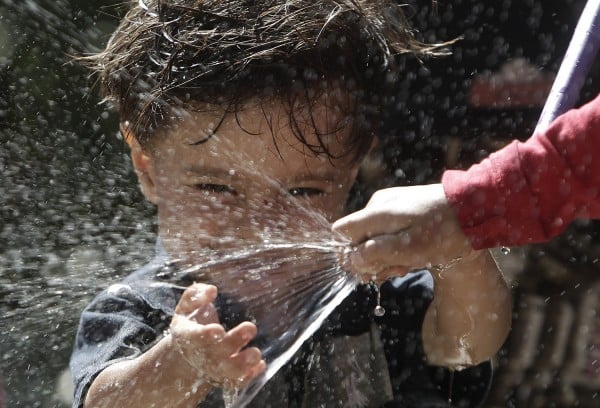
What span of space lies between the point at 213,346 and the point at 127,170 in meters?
0.71

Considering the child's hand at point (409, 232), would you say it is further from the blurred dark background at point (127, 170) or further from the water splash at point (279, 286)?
the blurred dark background at point (127, 170)

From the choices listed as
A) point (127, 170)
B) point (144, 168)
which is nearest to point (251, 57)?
point (144, 168)

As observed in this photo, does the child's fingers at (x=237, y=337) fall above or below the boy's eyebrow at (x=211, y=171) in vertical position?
below

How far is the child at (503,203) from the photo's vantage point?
2.33 ft

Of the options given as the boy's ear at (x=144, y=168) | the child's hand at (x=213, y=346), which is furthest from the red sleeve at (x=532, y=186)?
the boy's ear at (x=144, y=168)

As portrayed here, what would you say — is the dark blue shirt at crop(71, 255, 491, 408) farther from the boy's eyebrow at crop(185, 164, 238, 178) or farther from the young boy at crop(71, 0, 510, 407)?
the boy's eyebrow at crop(185, 164, 238, 178)

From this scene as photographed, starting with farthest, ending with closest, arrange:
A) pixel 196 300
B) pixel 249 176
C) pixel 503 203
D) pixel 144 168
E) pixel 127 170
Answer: pixel 127 170 → pixel 144 168 → pixel 249 176 → pixel 196 300 → pixel 503 203

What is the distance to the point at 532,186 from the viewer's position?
Result: 2.34 ft

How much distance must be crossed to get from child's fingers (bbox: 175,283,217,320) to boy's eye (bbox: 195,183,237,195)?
7.5 inches

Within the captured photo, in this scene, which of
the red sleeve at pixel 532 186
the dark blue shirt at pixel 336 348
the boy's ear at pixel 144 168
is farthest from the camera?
the boy's ear at pixel 144 168

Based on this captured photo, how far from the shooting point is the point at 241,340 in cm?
79

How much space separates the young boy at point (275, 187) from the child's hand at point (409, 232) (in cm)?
20

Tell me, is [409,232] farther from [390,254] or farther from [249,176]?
[249,176]

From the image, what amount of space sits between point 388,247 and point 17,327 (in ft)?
3.35
